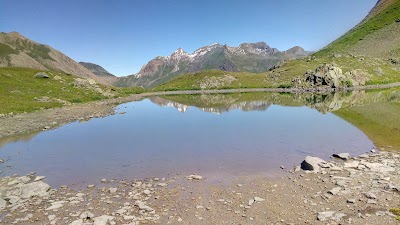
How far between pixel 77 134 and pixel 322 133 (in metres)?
32.9

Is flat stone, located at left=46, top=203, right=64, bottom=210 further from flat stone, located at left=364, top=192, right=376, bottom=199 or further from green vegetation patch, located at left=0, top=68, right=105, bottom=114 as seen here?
green vegetation patch, located at left=0, top=68, right=105, bottom=114

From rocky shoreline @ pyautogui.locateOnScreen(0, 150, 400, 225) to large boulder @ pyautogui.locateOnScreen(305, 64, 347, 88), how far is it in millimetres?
134027

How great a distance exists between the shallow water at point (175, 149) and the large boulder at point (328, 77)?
109 meters

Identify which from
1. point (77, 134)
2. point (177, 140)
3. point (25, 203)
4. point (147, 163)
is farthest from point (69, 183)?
point (77, 134)

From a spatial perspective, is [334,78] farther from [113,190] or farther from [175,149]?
[113,190]

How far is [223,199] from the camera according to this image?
1709 centimetres

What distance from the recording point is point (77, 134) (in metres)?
41.2

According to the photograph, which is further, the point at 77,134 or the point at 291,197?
the point at 77,134

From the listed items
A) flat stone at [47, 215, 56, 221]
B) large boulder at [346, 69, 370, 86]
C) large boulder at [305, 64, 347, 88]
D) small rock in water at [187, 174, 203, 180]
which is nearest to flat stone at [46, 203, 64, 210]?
flat stone at [47, 215, 56, 221]

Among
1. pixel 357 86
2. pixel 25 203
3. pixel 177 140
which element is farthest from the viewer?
pixel 357 86

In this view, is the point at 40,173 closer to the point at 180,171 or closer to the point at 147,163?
the point at 147,163

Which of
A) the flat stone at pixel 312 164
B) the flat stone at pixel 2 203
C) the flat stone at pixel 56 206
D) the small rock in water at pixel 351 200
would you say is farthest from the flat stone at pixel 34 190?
the flat stone at pixel 312 164

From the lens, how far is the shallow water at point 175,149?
23.4 meters

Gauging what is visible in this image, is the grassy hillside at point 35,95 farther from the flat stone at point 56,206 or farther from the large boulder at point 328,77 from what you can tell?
the large boulder at point 328,77
